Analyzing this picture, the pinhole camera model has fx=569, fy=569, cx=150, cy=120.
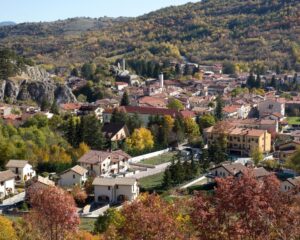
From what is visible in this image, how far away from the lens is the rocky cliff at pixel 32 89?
40469 millimetres

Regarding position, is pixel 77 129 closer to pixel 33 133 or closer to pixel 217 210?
pixel 33 133

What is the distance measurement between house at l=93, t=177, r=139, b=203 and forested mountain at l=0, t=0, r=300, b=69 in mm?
47190

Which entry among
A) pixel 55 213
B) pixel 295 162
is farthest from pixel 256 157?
pixel 55 213

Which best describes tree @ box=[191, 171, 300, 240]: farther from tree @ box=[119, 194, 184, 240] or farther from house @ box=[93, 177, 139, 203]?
house @ box=[93, 177, 139, 203]

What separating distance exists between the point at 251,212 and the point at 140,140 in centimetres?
2360

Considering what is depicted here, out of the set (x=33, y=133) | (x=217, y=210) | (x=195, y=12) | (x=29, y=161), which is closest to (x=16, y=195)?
(x=29, y=161)

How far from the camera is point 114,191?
22984 mm

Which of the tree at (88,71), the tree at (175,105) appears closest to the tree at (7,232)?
the tree at (175,105)

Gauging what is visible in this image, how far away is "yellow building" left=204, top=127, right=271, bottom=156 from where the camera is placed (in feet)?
103

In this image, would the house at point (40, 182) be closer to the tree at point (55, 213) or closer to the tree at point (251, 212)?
the tree at point (55, 213)

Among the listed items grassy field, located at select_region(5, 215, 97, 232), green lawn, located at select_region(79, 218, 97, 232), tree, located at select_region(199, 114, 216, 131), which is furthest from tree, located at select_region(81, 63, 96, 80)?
green lawn, located at select_region(79, 218, 97, 232)

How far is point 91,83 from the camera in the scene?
49219mm

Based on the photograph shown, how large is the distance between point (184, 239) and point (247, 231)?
1.29m

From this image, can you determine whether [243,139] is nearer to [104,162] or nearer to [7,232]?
[104,162]
